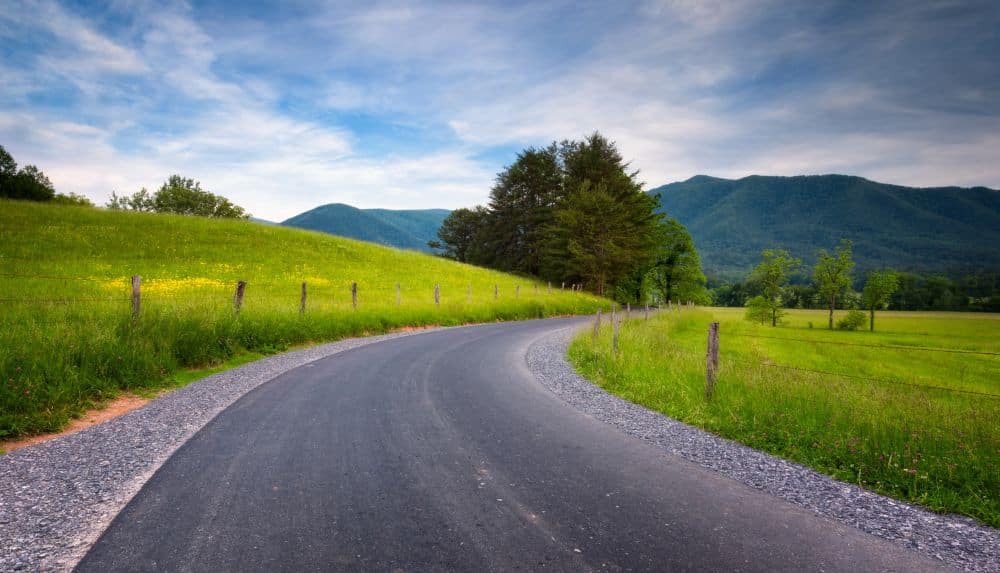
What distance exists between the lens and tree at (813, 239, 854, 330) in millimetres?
55344

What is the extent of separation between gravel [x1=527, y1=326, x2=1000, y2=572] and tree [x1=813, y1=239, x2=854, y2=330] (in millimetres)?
59495

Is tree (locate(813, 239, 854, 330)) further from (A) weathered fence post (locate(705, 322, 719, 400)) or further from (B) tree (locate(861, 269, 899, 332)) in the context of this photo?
(A) weathered fence post (locate(705, 322, 719, 400))

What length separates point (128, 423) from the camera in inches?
271

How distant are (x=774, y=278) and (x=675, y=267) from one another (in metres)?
10.8

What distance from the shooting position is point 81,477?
492 cm

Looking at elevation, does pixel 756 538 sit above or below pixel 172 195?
below

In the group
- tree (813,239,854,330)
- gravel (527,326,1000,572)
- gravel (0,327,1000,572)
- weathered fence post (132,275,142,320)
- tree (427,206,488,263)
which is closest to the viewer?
gravel (0,327,1000,572)

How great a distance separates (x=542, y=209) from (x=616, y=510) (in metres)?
55.5

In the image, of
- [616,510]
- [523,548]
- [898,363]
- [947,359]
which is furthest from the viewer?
[947,359]

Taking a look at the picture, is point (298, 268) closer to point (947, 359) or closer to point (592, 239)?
point (592, 239)

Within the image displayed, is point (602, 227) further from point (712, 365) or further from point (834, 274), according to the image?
point (712, 365)

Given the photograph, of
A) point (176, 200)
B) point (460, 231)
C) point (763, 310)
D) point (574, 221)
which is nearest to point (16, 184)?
point (176, 200)

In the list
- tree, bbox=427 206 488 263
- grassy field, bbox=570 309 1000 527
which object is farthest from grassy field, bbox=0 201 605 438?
tree, bbox=427 206 488 263

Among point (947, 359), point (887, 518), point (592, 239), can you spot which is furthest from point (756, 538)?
point (592, 239)
